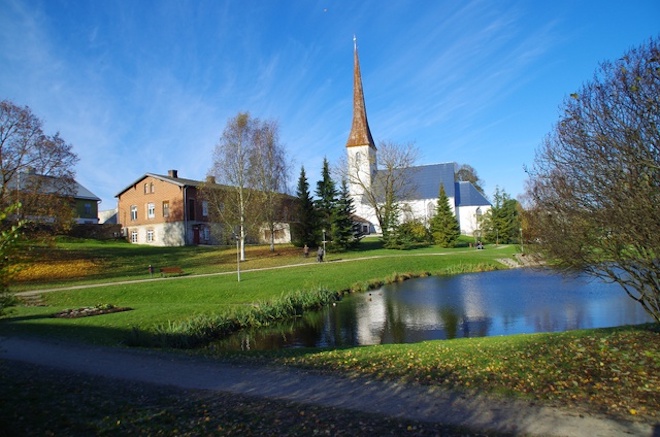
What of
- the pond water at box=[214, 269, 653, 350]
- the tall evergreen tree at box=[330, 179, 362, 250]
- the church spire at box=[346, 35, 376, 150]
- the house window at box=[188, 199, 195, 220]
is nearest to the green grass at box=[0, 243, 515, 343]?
the tall evergreen tree at box=[330, 179, 362, 250]

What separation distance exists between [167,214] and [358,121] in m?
29.7

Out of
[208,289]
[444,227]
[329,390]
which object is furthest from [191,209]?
[329,390]

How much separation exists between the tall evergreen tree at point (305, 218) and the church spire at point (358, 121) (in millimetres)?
23929

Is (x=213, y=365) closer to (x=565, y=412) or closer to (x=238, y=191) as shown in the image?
(x=565, y=412)

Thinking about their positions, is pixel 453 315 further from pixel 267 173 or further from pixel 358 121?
pixel 358 121

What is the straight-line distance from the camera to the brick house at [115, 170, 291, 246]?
45688 millimetres

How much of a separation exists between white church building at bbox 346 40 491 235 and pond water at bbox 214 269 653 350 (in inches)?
1292

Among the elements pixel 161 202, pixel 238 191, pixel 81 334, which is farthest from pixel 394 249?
pixel 81 334

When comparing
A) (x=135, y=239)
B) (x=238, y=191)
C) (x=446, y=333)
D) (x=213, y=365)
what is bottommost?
(x=446, y=333)

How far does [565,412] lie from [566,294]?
1702cm

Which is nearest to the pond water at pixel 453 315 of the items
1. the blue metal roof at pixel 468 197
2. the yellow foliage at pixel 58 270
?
the yellow foliage at pixel 58 270

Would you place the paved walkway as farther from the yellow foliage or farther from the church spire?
the church spire

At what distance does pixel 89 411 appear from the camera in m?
5.59

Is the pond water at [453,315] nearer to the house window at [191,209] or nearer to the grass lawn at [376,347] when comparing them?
the grass lawn at [376,347]
